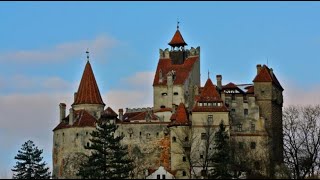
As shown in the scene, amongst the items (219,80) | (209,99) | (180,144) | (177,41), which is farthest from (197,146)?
(177,41)

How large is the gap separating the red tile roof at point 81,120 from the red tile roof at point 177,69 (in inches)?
434

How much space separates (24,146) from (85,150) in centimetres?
1050

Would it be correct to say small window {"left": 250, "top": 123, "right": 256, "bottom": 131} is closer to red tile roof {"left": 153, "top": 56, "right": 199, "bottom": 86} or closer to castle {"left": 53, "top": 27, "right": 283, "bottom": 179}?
castle {"left": 53, "top": 27, "right": 283, "bottom": 179}

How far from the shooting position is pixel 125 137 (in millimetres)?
131625

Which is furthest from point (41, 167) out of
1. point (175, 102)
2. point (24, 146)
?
point (175, 102)

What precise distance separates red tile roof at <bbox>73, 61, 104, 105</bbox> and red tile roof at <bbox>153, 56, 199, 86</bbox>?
322 inches

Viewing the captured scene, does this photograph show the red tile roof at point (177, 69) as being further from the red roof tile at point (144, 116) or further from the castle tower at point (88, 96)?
the castle tower at point (88, 96)

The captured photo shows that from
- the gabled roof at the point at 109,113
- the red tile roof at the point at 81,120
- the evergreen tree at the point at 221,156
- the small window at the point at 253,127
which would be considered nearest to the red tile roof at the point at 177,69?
the gabled roof at the point at 109,113

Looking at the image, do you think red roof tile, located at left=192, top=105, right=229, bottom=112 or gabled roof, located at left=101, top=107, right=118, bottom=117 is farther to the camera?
gabled roof, located at left=101, top=107, right=118, bottom=117

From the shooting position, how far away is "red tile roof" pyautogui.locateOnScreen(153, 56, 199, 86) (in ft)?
456

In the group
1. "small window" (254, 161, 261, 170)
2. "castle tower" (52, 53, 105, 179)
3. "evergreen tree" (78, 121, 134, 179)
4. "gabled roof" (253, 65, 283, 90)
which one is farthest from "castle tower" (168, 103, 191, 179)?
"castle tower" (52, 53, 105, 179)

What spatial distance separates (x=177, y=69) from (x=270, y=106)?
625 inches

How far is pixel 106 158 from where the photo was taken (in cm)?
12275

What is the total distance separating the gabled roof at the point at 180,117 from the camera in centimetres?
12850
